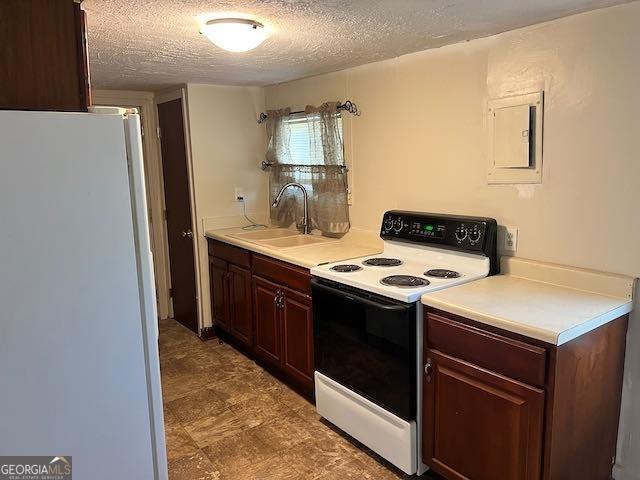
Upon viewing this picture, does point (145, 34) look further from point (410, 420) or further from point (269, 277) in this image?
point (410, 420)

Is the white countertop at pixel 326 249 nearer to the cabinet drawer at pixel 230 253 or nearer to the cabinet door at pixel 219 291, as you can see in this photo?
the cabinet drawer at pixel 230 253

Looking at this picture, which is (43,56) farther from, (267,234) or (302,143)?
Answer: (267,234)

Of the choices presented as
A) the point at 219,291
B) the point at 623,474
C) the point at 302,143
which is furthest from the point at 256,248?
the point at 623,474

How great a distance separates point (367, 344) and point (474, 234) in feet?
2.49

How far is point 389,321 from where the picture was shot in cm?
225

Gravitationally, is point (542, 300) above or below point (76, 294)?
below

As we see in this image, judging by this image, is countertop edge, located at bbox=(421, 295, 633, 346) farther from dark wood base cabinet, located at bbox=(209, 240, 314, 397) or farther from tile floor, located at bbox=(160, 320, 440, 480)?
dark wood base cabinet, located at bbox=(209, 240, 314, 397)

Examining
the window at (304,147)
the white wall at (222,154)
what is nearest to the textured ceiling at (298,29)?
the window at (304,147)

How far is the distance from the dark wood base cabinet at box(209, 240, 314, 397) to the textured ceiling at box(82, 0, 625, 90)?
48.6 inches

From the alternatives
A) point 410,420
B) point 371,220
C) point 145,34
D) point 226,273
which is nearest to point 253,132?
point 226,273

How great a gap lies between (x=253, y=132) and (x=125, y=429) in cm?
313

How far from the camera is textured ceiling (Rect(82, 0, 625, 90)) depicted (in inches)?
74.4

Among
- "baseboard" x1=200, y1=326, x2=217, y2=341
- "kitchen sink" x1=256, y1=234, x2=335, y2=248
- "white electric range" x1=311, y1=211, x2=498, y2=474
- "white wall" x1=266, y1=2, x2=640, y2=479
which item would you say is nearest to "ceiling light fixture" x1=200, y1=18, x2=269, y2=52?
"white wall" x1=266, y1=2, x2=640, y2=479

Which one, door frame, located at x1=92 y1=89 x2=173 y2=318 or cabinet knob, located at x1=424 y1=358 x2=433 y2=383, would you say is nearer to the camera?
cabinet knob, located at x1=424 y1=358 x2=433 y2=383
